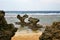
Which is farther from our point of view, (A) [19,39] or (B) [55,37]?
(A) [19,39]

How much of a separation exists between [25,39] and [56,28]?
3523 millimetres

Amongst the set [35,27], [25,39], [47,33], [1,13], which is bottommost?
[35,27]

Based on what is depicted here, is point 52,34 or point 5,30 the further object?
point 52,34

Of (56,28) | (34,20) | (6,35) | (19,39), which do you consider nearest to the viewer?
(6,35)

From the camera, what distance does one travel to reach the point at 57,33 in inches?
186

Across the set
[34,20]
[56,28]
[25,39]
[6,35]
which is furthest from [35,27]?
[6,35]

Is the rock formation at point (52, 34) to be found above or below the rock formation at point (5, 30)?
below

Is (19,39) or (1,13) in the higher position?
(1,13)

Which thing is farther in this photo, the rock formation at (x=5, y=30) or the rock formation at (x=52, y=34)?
the rock formation at (x=52, y=34)

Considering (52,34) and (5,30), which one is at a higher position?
(5,30)

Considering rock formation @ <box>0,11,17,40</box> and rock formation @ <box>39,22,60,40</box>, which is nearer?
rock formation @ <box>0,11,17,40</box>

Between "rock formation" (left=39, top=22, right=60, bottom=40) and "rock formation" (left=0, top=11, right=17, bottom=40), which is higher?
"rock formation" (left=0, top=11, right=17, bottom=40)

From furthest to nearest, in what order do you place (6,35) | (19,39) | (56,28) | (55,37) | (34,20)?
(34,20) < (19,39) < (56,28) < (55,37) < (6,35)

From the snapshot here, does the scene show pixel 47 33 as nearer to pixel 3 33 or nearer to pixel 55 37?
pixel 55 37
